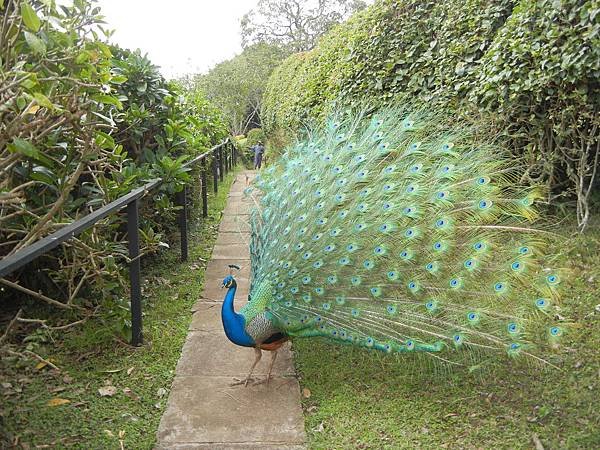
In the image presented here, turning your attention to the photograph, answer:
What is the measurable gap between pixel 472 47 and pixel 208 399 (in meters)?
4.40

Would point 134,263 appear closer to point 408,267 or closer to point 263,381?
point 263,381

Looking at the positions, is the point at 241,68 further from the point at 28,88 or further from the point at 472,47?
the point at 28,88

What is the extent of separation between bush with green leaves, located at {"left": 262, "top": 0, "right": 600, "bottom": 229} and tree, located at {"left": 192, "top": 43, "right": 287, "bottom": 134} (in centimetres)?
2179

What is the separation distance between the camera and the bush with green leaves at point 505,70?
4.34 m

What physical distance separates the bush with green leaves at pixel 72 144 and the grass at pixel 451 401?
1650 mm

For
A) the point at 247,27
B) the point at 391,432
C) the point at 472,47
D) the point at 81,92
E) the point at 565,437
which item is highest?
the point at 247,27

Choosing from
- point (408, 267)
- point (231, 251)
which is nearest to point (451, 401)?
point (408, 267)

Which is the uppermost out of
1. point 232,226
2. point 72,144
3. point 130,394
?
point 72,144

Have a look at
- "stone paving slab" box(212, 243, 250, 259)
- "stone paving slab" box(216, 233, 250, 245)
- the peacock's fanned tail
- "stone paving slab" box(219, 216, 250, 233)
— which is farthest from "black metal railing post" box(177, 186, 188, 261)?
the peacock's fanned tail

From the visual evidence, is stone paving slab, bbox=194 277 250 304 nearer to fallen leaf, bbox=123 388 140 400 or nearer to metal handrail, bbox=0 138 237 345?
metal handrail, bbox=0 138 237 345

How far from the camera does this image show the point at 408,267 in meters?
3.46

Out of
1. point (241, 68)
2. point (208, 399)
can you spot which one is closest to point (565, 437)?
point (208, 399)

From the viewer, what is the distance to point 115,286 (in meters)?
3.84

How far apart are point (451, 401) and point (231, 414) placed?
4.39ft
